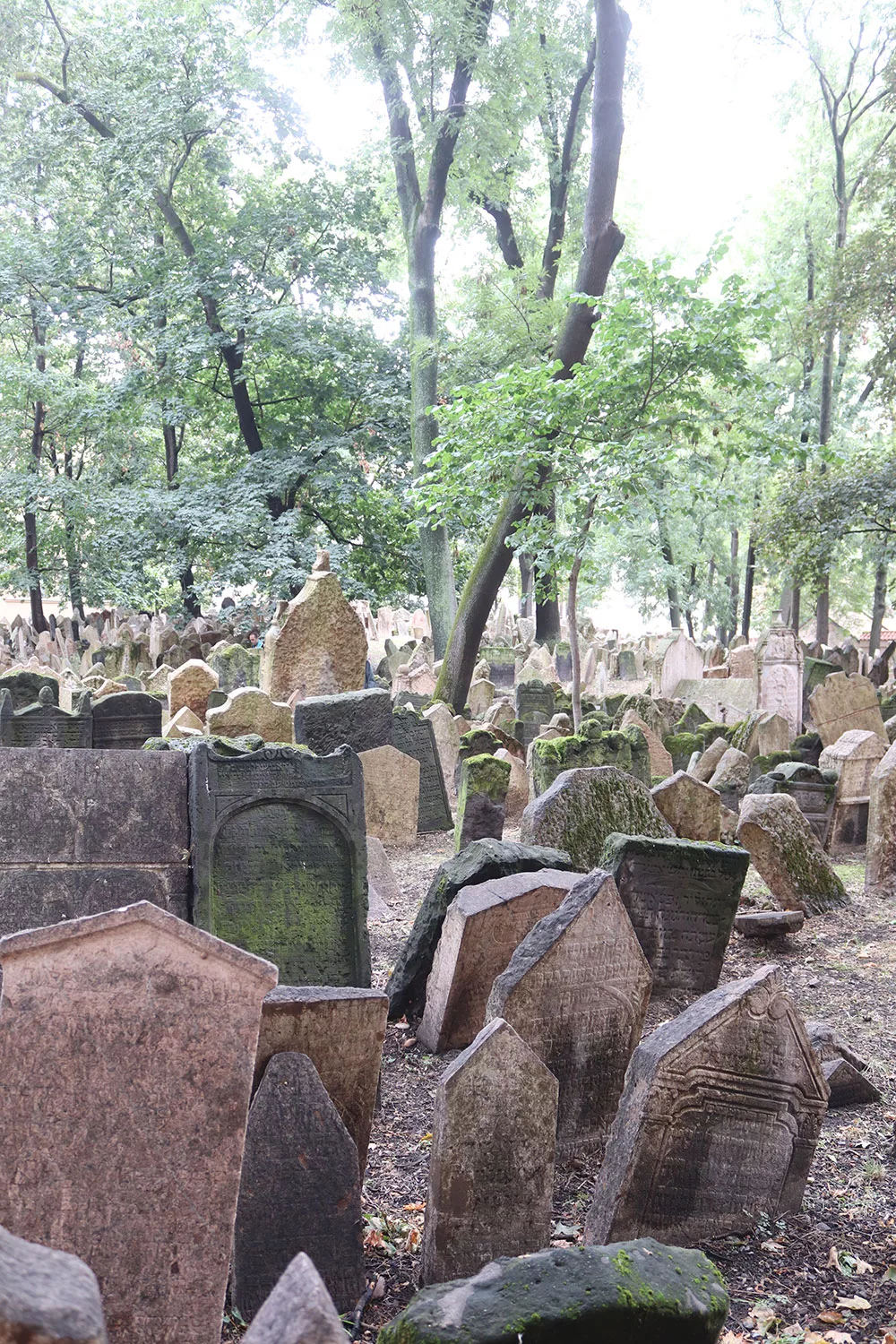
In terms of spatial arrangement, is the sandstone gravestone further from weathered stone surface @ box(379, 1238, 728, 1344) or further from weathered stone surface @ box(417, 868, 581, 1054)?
weathered stone surface @ box(417, 868, 581, 1054)

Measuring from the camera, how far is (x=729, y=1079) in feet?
11.5

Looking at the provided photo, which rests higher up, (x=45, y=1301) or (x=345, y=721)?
(x=345, y=721)

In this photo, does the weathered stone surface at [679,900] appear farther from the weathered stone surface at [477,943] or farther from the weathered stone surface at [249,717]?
the weathered stone surface at [249,717]

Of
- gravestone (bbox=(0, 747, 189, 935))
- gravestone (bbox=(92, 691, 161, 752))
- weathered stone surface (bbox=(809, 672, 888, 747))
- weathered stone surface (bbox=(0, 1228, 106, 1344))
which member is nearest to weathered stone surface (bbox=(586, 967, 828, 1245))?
weathered stone surface (bbox=(0, 1228, 106, 1344))

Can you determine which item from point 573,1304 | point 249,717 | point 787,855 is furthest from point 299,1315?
point 249,717

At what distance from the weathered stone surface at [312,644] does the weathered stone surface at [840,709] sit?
523 cm

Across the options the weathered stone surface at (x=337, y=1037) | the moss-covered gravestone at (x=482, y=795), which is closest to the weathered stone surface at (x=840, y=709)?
the moss-covered gravestone at (x=482, y=795)

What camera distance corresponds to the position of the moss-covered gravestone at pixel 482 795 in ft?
26.5

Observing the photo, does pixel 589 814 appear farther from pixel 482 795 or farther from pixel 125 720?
pixel 125 720

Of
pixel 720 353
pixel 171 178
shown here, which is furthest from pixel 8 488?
pixel 720 353

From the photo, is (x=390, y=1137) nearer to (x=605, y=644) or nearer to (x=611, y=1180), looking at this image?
(x=611, y=1180)

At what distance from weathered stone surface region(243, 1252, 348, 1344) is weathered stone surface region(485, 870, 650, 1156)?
7.71 feet

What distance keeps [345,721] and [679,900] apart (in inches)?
180

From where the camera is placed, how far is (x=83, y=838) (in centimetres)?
483
